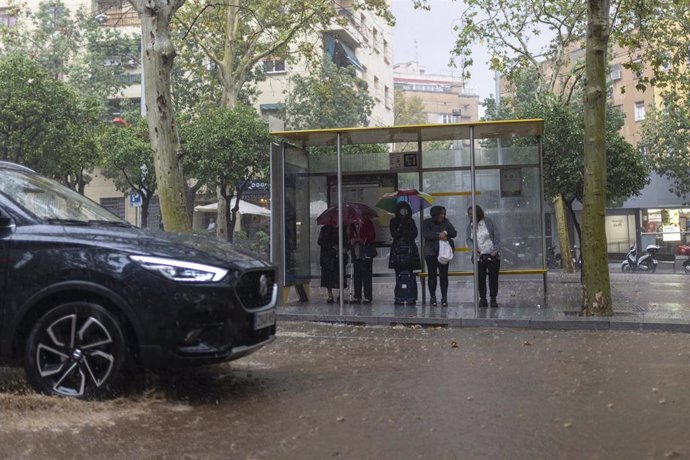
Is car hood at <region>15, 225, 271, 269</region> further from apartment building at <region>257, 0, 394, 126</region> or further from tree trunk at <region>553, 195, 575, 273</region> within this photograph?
apartment building at <region>257, 0, 394, 126</region>

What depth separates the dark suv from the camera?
4660 mm

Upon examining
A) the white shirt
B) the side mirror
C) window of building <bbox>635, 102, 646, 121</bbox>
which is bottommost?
the white shirt

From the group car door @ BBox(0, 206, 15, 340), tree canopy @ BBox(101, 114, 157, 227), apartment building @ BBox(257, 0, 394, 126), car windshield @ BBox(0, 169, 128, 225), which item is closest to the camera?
car door @ BBox(0, 206, 15, 340)

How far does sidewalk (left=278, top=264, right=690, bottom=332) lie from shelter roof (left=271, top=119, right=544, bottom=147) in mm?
2767

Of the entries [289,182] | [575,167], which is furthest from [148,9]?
[575,167]

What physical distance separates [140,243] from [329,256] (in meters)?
7.85

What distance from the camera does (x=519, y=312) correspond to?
36.0ft

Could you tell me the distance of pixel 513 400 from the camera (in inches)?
201

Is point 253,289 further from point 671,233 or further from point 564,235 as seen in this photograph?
point 671,233

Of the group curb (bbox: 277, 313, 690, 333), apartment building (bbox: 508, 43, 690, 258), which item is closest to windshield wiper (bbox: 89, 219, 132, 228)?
curb (bbox: 277, 313, 690, 333)

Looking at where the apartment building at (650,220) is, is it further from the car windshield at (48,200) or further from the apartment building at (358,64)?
the car windshield at (48,200)

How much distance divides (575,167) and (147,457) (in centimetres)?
1733

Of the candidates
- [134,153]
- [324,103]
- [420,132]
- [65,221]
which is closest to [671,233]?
[324,103]

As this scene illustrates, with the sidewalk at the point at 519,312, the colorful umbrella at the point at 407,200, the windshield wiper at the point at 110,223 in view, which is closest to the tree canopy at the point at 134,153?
the sidewalk at the point at 519,312
